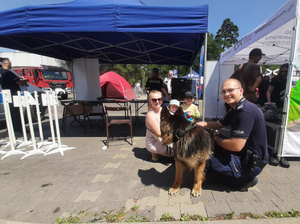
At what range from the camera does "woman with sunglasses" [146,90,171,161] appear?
2381mm

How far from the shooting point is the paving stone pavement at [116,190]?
1.74m

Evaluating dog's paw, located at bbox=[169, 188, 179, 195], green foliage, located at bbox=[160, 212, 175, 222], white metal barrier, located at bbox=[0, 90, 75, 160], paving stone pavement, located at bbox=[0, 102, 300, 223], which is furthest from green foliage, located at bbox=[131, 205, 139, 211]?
white metal barrier, located at bbox=[0, 90, 75, 160]

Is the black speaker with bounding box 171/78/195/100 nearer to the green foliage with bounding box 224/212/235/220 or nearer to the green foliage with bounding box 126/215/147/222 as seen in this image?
the green foliage with bounding box 224/212/235/220

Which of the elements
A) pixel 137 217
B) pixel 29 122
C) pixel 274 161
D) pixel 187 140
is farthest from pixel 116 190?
pixel 274 161

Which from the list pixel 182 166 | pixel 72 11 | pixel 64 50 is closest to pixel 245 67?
pixel 182 166

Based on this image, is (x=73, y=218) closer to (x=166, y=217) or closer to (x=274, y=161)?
(x=166, y=217)

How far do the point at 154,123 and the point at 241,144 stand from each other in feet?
3.86

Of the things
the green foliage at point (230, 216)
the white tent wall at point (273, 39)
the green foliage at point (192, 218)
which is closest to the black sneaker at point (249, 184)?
the green foliage at point (230, 216)

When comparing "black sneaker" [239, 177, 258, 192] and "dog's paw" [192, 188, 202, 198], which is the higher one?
"black sneaker" [239, 177, 258, 192]

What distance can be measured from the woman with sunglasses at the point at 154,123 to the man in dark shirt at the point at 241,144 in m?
0.82

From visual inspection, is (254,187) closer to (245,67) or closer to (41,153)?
(245,67)

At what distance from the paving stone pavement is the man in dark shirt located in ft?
0.78

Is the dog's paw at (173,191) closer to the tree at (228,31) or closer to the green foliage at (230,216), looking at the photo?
the green foliage at (230,216)

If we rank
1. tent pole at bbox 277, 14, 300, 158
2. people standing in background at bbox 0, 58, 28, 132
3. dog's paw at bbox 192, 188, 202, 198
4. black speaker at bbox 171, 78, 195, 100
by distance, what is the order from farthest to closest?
black speaker at bbox 171, 78, 195, 100 < people standing in background at bbox 0, 58, 28, 132 < tent pole at bbox 277, 14, 300, 158 < dog's paw at bbox 192, 188, 202, 198
